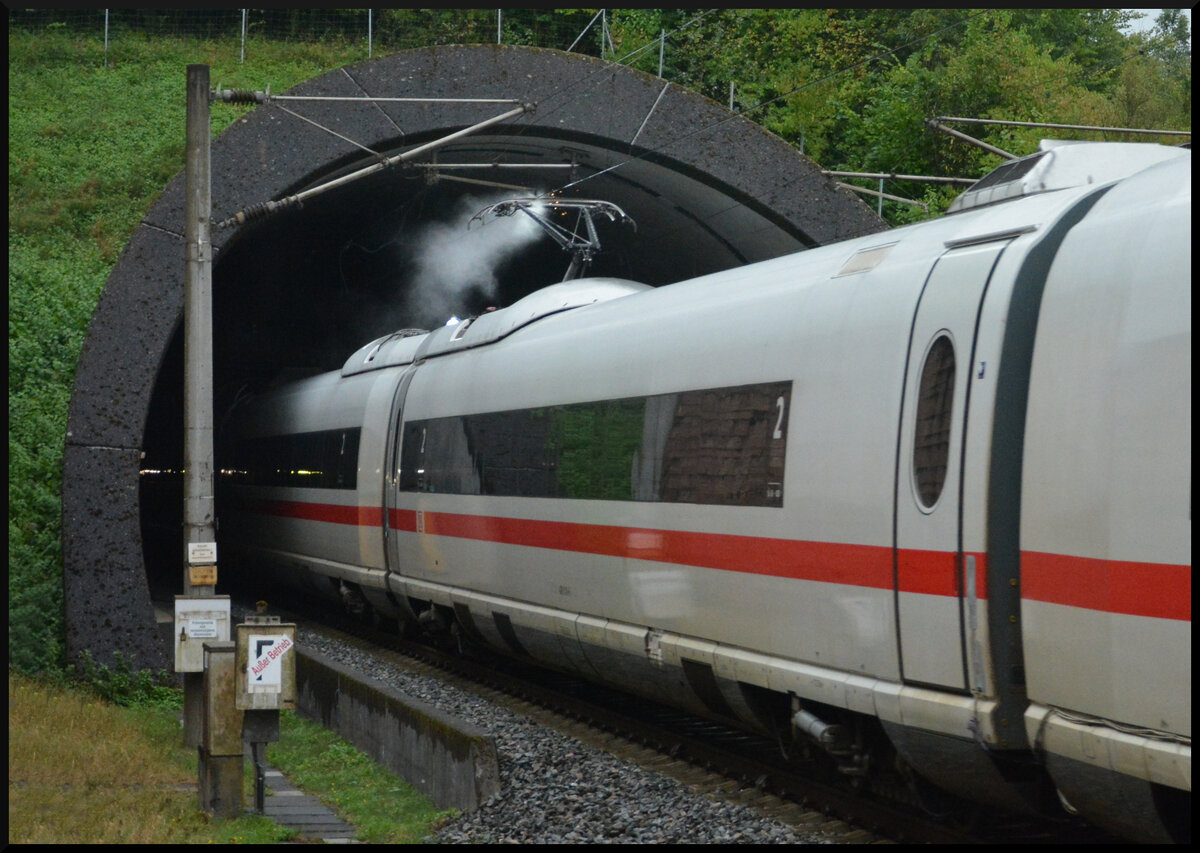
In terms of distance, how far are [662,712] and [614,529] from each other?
234cm

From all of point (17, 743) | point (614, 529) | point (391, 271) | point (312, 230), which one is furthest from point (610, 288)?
point (391, 271)

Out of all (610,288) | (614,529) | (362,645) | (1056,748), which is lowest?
(362,645)

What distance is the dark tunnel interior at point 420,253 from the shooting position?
60.2ft

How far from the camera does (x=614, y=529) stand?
10336 mm

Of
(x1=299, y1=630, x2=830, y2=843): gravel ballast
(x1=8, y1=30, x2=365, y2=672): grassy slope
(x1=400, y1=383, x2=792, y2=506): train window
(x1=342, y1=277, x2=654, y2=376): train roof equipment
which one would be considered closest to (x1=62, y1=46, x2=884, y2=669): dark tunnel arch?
(x1=8, y1=30, x2=365, y2=672): grassy slope

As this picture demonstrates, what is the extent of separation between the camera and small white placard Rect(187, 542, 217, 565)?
11.7 m

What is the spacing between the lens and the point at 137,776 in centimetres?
1040

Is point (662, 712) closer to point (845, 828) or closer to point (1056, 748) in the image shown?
point (845, 828)

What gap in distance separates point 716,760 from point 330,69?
562 inches

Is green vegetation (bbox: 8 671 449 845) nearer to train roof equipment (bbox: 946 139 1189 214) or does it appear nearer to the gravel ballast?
the gravel ballast

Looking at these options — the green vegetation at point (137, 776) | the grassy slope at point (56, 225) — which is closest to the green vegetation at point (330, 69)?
the grassy slope at point (56, 225)

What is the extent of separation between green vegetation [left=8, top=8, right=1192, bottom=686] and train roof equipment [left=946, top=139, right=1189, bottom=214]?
15.5 feet

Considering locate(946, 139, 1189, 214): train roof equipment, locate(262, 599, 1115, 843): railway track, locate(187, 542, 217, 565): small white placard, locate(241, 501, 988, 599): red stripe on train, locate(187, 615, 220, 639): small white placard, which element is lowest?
locate(262, 599, 1115, 843): railway track

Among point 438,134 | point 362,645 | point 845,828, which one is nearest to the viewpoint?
point 845,828
